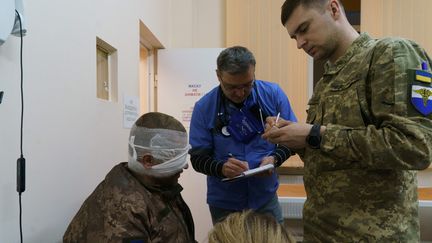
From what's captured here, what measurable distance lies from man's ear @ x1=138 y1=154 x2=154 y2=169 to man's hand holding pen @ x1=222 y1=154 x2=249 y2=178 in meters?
0.44

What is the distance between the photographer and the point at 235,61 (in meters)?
1.68

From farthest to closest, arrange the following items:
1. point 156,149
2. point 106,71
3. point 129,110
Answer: point 129,110
point 106,71
point 156,149

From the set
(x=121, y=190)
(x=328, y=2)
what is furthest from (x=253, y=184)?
(x=328, y=2)

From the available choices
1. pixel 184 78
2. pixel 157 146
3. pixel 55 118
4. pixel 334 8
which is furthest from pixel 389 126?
pixel 184 78

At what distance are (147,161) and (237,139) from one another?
1.92 feet

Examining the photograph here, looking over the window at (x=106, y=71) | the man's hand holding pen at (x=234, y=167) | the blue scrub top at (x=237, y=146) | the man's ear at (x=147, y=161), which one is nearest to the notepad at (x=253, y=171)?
the man's hand holding pen at (x=234, y=167)

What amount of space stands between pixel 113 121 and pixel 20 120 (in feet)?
2.72

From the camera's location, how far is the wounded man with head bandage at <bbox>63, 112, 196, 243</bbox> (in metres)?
1.16

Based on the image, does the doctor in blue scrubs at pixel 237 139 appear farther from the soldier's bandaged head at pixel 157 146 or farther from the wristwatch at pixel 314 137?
the wristwatch at pixel 314 137

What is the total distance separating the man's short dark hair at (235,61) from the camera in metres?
1.68

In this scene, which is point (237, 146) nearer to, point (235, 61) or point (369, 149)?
point (235, 61)

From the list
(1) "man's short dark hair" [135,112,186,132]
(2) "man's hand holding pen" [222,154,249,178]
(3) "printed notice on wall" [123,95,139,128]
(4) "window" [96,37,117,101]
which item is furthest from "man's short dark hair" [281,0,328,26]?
(3) "printed notice on wall" [123,95,139,128]

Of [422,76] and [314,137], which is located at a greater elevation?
[422,76]

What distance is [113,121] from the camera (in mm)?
1992
